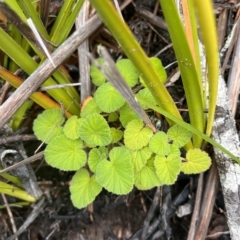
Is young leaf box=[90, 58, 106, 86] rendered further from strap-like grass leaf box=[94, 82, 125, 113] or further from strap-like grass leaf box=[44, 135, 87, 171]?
strap-like grass leaf box=[44, 135, 87, 171]

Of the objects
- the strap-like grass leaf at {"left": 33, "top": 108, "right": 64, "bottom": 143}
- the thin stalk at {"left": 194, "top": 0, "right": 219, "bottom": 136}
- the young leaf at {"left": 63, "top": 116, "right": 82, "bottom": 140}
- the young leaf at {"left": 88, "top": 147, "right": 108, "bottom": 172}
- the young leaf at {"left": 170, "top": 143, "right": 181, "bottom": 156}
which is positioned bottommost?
the young leaf at {"left": 170, "top": 143, "right": 181, "bottom": 156}

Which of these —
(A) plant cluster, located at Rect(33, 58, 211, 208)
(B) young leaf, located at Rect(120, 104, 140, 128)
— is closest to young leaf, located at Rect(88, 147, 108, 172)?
(A) plant cluster, located at Rect(33, 58, 211, 208)

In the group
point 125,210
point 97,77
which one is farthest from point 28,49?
point 125,210

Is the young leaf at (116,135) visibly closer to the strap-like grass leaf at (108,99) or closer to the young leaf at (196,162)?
the strap-like grass leaf at (108,99)

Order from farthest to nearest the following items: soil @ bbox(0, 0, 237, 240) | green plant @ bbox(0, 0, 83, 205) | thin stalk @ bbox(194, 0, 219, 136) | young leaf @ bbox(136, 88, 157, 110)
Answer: soil @ bbox(0, 0, 237, 240) < young leaf @ bbox(136, 88, 157, 110) < green plant @ bbox(0, 0, 83, 205) < thin stalk @ bbox(194, 0, 219, 136)

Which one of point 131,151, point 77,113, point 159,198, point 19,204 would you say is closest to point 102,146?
point 131,151

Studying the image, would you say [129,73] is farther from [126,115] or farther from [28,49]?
[28,49]

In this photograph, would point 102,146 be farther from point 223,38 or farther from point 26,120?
point 223,38
